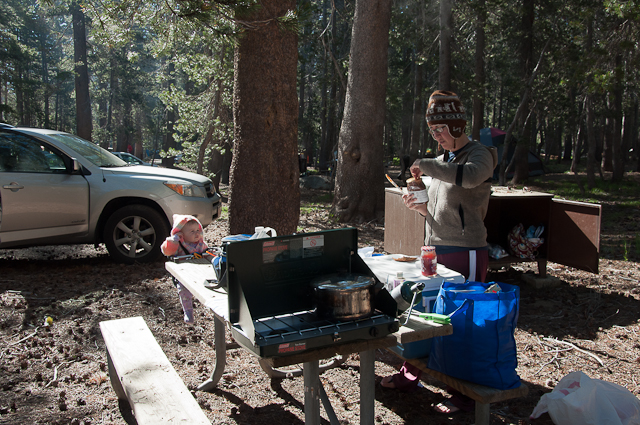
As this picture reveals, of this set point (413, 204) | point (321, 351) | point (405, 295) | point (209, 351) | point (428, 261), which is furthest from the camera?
point (209, 351)

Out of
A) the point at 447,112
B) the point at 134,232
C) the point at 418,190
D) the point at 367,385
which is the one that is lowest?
the point at 367,385

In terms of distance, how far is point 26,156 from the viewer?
6.61 metres

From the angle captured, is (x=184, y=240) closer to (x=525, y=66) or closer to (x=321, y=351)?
(x=321, y=351)

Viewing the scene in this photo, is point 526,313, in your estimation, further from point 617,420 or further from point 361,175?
point 361,175

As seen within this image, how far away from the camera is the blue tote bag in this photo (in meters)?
2.76

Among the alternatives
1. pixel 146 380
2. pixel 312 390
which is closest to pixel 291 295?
pixel 312 390

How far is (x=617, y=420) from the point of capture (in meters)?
2.79

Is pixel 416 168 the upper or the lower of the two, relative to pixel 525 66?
lower

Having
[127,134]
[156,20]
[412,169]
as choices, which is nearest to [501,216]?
[412,169]

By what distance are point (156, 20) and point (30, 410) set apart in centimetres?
407

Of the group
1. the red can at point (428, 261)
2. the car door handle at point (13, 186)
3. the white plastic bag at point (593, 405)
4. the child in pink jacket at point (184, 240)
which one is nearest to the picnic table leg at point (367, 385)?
the red can at point (428, 261)

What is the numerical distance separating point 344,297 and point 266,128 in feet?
12.3

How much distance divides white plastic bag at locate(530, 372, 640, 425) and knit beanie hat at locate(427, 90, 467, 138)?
1818 millimetres

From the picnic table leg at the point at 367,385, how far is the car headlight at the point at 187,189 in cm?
510
